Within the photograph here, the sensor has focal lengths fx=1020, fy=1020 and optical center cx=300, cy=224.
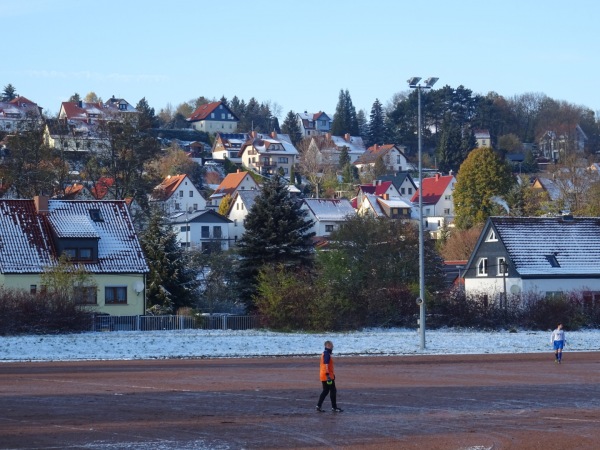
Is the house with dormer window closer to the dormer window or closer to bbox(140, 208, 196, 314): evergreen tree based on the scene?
bbox(140, 208, 196, 314): evergreen tree

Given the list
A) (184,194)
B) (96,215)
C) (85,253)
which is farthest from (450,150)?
(85,253)

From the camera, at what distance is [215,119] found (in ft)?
630

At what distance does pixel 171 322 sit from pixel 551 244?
26.4m

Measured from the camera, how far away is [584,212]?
85.5 m

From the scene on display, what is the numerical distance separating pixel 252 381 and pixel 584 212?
203 feet

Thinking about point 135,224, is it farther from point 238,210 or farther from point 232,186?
point 232,186

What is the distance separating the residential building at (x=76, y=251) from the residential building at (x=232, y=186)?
239ft

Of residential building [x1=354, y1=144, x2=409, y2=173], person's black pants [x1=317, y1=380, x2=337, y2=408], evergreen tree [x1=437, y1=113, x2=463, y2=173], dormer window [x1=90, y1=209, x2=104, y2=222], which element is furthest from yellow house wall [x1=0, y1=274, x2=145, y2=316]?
residential building [x1=354, y1=144, x2=409, y2=173]

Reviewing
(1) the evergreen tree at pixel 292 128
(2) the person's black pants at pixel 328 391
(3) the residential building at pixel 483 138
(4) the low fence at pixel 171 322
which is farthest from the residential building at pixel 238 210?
(2) the person's black pants at pixel 328 391

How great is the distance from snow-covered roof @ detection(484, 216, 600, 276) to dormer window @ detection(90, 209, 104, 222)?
24.8 meters

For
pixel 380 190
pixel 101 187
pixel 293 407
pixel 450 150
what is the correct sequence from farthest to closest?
1. pixel 450 150
2. pixel 380 190
3. pixel 101 187
4. pixel 293 407

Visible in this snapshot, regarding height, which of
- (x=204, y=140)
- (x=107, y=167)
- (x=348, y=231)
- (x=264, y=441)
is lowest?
(x=264, y=441)

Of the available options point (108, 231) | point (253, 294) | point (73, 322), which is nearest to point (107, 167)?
point (108, 231)

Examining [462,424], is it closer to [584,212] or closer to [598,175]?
[584,212]
